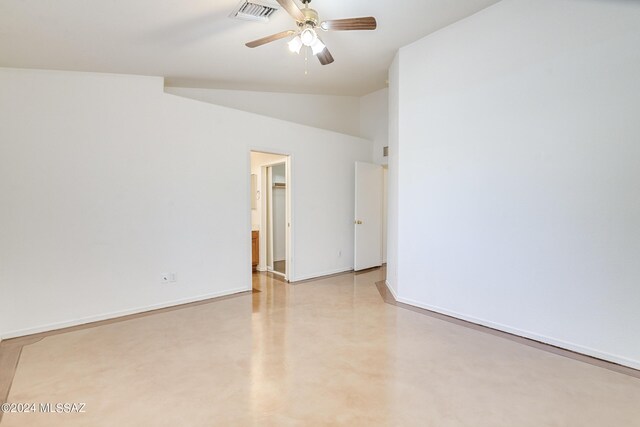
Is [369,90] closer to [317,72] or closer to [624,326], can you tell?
[317,72]

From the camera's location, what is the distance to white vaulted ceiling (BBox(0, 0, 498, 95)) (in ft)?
7.94

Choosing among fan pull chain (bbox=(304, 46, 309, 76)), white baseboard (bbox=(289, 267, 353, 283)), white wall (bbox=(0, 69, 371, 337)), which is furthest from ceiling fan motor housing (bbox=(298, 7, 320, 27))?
white baseboard (bbox=(289, 267, 353, 283))

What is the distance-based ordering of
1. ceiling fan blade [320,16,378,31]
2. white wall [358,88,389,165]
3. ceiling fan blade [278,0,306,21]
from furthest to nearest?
1. white wall [358,88,389,165]
2. ceiling fan blade [320,16,378,31]
3. ceiling fan blade [278,0,306,21]

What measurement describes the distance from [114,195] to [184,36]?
5.92 feet

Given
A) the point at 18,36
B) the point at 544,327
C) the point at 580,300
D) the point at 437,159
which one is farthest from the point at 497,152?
the point at 18,36

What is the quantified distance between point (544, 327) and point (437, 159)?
1.95m

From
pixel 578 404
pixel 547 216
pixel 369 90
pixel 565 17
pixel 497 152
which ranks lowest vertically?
pixel 578 404

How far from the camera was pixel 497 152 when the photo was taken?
306cm

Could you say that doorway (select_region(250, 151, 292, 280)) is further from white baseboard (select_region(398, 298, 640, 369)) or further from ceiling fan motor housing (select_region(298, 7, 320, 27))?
ceiling fan motor housing (select_region(298, 7, 320, 27))

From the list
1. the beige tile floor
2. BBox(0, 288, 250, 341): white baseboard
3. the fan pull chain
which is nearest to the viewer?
the beige tile floor

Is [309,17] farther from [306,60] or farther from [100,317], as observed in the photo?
[100,317]

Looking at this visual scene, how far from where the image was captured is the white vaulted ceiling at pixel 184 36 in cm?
242

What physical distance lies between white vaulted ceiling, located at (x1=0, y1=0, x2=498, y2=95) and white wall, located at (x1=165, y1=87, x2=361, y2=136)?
0.31m

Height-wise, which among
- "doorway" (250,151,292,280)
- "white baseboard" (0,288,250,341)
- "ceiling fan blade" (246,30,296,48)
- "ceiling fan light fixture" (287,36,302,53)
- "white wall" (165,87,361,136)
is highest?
"white wall" (165,87,361,136)
